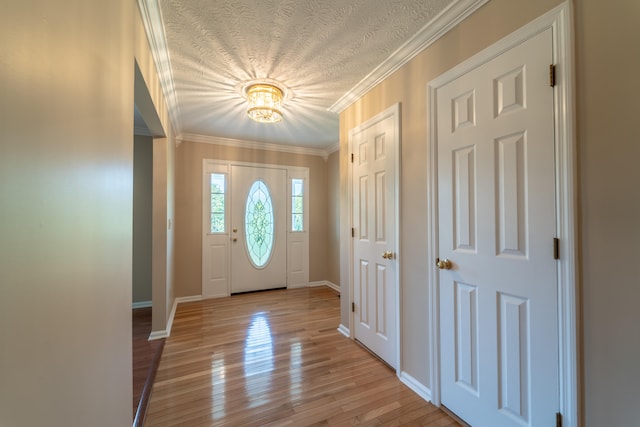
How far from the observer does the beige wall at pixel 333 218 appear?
4.59 m

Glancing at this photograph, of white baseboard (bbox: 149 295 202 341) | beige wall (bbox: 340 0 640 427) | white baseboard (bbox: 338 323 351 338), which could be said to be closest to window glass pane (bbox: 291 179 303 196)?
white baseboard (bbox: 149 295 202 341)

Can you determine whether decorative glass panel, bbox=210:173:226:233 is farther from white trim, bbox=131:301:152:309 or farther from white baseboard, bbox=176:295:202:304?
white trim, bbox=131:301:152:309

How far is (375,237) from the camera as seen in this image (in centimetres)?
238

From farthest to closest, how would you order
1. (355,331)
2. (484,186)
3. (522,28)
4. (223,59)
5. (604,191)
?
(355,331), (223,59), (484,186), (522,28), (604,191)

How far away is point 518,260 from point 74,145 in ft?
6.13

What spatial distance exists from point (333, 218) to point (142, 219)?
115 inches

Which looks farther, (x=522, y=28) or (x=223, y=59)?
(x=223, y=59)

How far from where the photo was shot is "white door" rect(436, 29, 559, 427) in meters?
1.22

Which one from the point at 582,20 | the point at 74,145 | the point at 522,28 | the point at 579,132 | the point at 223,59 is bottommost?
the point at 74,145

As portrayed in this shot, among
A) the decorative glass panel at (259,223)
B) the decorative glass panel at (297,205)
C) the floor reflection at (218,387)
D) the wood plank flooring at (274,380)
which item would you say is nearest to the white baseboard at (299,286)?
Result: the decorative glass panel at (259,223)

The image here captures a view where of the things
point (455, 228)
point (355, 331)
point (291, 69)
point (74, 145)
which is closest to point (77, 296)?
point (74, 145)

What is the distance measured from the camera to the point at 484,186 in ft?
4.83

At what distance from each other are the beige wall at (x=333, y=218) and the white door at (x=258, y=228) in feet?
2.72

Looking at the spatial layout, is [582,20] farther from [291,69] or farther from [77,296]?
[77,296]
